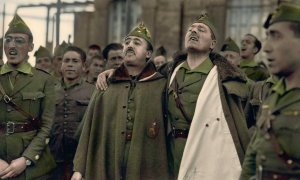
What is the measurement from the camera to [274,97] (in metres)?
4.18

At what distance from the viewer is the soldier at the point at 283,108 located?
156 inches

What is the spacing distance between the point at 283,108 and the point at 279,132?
16 centimetres

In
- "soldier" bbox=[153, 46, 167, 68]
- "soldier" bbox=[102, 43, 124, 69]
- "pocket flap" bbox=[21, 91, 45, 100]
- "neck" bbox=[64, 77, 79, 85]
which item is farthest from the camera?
"soldier" bbox=[153, 46, 167, 68]

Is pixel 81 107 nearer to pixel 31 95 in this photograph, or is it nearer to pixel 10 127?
pixel 31 95

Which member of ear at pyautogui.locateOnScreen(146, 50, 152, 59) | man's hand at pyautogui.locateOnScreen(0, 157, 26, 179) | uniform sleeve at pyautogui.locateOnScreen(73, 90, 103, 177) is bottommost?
man's hand at pyautogui.locateOnScreen(0, 157, 26, 179)

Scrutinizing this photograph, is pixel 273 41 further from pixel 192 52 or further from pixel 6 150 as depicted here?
pixel 6 150

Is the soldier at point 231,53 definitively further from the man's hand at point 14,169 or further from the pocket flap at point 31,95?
the man's hand at point 14,169

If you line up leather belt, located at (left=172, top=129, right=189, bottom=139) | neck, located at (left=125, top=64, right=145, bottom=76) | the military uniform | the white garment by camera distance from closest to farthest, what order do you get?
1. the white garment
2. leather belt, located at (left=172, top=129, right=189, bottom=139)
3. neck, located at (left=125, top=64, right=145, bottom=76)
4. the military uniform

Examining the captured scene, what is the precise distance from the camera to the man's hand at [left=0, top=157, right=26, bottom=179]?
19.6 ft

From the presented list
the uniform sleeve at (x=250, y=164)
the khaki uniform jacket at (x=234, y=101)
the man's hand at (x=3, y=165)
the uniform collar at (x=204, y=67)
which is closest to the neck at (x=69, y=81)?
the man's hand at (x=3, y=165)

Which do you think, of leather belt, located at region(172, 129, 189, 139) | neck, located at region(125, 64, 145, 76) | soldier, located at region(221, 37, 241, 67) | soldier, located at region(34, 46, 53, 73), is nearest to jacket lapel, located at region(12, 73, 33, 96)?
neck, located at region(125, 64, 145, 76)

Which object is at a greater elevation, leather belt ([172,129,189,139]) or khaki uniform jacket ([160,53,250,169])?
khaki uniform jacket ([160,53,250,169])

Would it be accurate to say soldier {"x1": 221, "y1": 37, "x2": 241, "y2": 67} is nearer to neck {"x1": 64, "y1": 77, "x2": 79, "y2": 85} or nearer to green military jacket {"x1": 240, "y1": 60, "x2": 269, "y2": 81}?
green military jacket {"x1": 240, "y1": 60, "x2": 269, "y2": 81}

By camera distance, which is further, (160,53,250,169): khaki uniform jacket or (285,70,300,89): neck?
(160,53,250,169): khaki uniform jacket
